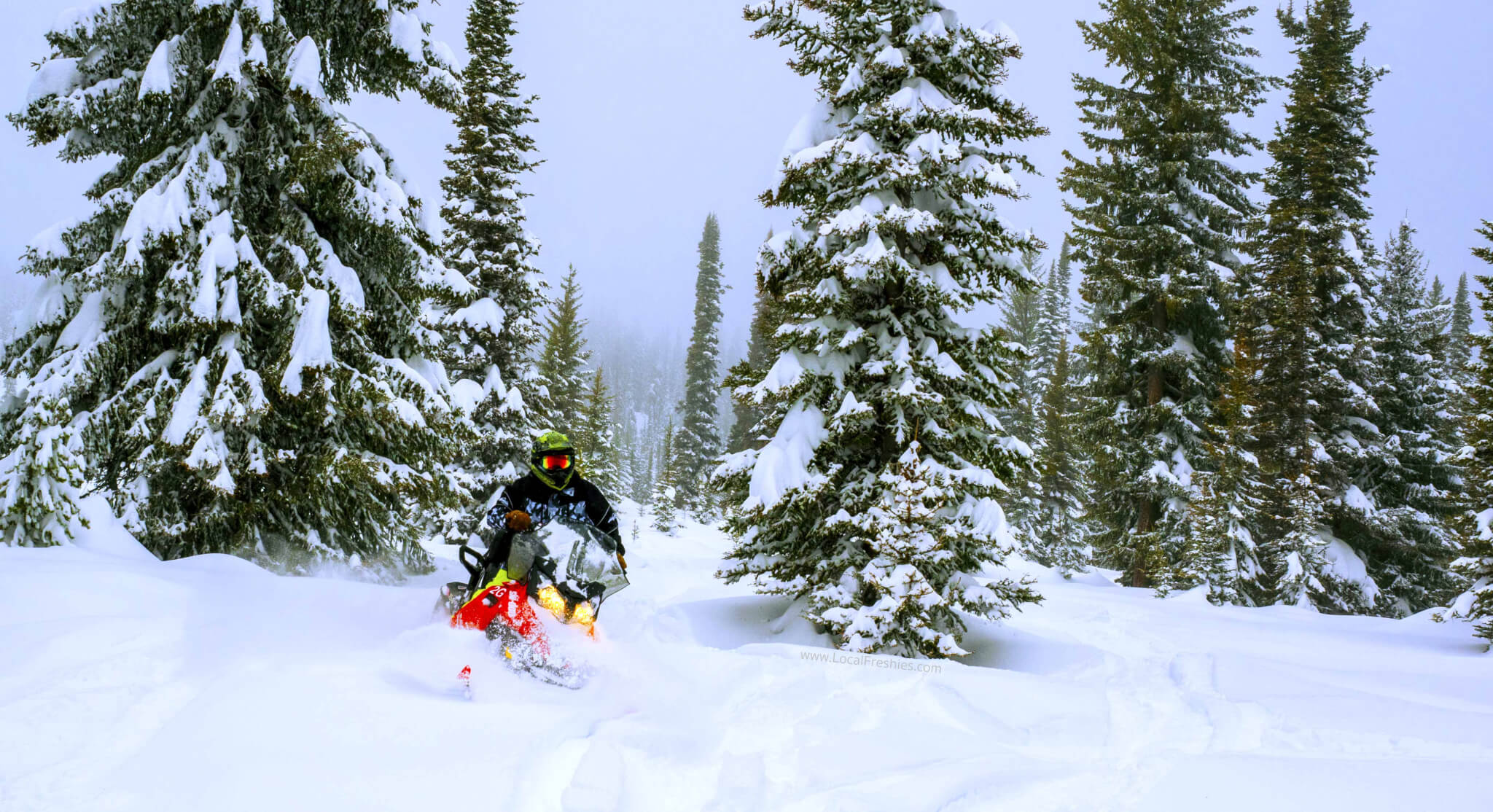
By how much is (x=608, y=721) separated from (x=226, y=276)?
23.1 feet

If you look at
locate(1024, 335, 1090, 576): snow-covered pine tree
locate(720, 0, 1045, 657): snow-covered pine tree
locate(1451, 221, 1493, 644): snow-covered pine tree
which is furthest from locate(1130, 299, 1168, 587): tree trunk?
locate(1024, 335, 1090, 576): snow-covered pine tree

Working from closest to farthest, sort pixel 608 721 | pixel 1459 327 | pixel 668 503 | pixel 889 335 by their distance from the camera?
pixel 608 721 < pixel 889 335 < pixel 668 503 < pixel 1459 327

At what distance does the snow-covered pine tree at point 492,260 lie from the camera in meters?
17.7

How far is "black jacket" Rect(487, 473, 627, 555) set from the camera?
21.9 ft

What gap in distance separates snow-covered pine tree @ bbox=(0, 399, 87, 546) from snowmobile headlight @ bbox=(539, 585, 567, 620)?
174 inches

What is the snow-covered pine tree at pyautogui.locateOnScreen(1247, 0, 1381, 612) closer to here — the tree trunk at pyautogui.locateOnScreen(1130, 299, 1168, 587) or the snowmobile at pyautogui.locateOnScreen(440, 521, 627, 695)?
the tree trunk at pyautogui.locateOnScreen(1130, 299, 1168, 587)

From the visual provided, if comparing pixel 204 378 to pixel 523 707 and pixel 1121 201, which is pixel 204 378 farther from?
pixel 1121 201

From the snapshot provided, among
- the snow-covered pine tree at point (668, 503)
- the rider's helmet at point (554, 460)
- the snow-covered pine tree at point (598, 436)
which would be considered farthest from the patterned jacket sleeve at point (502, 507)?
the snow-covered pine tree at point (668, 503)

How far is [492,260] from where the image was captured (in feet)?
59.0

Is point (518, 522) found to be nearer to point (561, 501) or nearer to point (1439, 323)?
point (561, 501)

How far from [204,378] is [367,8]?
16.6 feet

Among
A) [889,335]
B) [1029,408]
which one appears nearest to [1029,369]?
[1029,408]

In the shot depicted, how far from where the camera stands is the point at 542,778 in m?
3.78

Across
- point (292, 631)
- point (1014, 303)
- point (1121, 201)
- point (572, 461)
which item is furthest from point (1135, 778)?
point (1014, 303)
